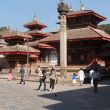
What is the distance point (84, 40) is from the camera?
Answer: 43.1 m

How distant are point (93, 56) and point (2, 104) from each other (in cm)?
2995

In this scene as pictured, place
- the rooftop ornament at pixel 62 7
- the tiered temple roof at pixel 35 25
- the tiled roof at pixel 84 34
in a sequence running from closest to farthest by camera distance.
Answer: the rooftop ornament at pixel 62 7 → the tiled roof at pixel 84 34 → the tiered temple roof at pixel 35 25

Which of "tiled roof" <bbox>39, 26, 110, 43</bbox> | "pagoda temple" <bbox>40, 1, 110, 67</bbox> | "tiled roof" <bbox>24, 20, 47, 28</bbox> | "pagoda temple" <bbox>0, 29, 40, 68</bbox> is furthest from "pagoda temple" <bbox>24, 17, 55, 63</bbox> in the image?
"tiled roof" <bbox>39, 26, 110, 43</bbox>

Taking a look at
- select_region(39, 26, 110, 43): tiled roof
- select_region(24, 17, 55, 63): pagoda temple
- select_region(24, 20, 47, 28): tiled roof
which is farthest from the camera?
select_region(24, 20, 47, 28): tiled roof

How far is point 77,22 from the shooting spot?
48.7 meters

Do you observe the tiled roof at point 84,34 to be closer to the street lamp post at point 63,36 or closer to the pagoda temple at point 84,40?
the pagoda temple at point 84,40

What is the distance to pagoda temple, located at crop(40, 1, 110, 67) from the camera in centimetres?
4319

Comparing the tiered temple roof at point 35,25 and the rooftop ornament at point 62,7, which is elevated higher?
the tiered temple roof at point 35,25

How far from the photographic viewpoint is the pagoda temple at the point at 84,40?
43.2m

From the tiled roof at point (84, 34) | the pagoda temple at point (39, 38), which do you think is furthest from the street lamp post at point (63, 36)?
the pagoda temple at point (39, 38)

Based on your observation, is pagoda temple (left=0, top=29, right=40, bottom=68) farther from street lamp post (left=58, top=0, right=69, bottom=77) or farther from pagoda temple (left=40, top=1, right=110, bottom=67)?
street lamp post (left=58, top=0, right=69, bottom=77)

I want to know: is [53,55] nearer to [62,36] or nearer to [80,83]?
[62,36]

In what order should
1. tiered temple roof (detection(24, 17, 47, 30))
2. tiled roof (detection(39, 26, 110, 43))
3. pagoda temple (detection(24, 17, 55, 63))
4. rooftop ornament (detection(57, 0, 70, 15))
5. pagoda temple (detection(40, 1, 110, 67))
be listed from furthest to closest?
tiered temple roof (detection(24, 17, 47, 30)) → pagoda temple (detection(24, 17, 55, 63)) → pagoda temple (detection(40, 1, 110, 67)) → tiled roof (detection(39, 26, 110, 43)) → rooftop ornament (detection(57, 0, 70, 15))

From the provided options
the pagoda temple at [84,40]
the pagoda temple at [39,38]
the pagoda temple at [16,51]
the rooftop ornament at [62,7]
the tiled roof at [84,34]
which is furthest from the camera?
the pagoda temple at [39,38]
